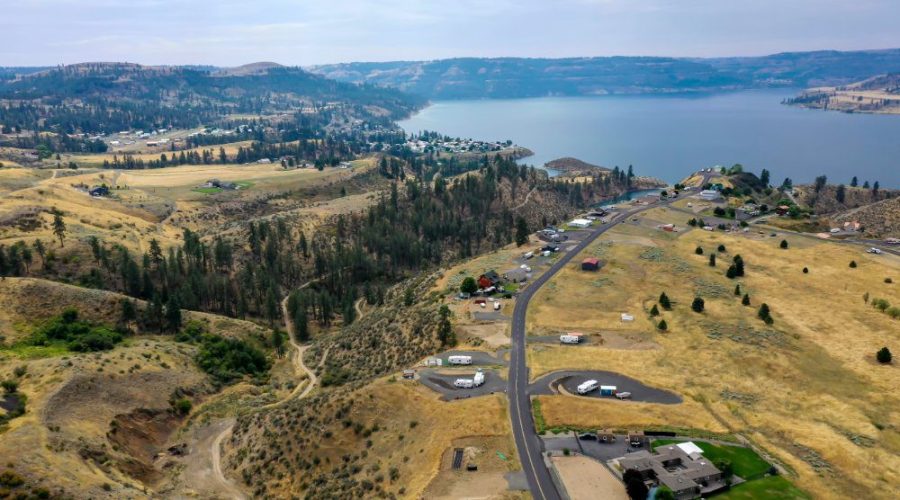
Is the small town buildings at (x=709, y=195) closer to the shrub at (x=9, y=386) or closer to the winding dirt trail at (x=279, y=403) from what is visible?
the winding dirt trail at (x=279, y=403)

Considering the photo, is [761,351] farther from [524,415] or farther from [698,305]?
[524,415]

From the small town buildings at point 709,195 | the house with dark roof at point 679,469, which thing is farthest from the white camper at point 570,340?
the small town buildings at point 709,195

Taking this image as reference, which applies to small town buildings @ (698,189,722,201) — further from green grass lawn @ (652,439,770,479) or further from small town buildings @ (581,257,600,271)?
green grass lawn @ (652,439,770,479)

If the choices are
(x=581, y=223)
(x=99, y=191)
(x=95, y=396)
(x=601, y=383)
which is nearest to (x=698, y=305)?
(x=601, y=383)

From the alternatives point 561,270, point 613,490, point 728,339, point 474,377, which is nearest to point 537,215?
point 561,270

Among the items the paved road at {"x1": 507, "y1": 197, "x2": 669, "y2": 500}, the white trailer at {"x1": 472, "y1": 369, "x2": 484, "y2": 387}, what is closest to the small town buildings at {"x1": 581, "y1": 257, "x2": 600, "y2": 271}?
the paved road at {"x1": 507, "y1": 197, "x2": 669, "y2": 500}
